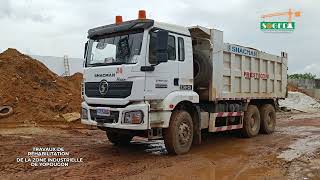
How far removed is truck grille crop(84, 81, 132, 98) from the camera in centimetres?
839

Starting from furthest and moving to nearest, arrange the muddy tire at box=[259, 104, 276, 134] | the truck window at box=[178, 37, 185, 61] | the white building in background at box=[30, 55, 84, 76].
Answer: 1. the white building in background at box=[30, 55, 84, 76]
2. the muddy tire at box=[259, 104, 276, 134]
3. the truck window at box=[178, 37, 185, 61]

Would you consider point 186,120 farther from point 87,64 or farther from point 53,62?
point 53,62

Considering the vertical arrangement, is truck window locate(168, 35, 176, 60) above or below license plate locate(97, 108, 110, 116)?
above

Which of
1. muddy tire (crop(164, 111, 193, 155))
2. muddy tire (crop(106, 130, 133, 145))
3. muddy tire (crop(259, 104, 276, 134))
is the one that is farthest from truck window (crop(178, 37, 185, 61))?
muddy tire (crop(259, 104, 276, 134))

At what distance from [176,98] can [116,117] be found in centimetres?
140

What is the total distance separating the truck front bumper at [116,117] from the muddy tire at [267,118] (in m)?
6.35

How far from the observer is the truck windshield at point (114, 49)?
27.9ft

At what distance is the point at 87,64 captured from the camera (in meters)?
9.37

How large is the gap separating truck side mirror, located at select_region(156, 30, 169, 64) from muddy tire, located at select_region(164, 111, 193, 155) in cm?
141

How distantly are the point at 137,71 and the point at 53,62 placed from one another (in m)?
17.2

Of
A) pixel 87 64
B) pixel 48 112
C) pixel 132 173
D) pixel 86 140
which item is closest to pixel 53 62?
pixel 48 112

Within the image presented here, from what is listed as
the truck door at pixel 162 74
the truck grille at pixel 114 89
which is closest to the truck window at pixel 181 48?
the truck door at pixel 162 74

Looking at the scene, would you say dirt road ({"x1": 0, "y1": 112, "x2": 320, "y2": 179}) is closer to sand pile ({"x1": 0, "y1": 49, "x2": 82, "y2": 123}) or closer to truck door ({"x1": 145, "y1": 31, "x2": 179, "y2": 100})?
truck door ({"x1": 145, "y1": 31, "x2": 179, "y2": 100})

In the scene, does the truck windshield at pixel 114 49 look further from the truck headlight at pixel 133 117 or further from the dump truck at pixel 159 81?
the truck headlight at pixel 133 117
